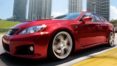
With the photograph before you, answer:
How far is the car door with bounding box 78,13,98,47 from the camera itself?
4.96 m

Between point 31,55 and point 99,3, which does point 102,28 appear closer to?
point 31,55

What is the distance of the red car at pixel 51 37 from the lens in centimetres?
409

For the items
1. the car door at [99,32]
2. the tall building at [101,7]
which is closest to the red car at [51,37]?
the car door at [99,32]

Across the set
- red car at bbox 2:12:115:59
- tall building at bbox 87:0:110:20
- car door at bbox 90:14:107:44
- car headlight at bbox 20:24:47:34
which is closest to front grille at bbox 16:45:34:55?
Result: red car at bbox 2:12:115:59

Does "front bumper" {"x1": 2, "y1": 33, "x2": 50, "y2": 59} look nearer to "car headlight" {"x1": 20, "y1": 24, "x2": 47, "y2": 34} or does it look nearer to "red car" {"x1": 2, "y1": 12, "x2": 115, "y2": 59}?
"red car" {"x1": 2, "y1": 12, "x2": 115, "y2": 59}

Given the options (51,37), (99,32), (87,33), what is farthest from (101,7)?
(51,37)

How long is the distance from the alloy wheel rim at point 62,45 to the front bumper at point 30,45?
354 mm

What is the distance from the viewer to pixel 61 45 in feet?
15.3

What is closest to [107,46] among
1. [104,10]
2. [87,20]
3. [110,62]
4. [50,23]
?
[87,20]

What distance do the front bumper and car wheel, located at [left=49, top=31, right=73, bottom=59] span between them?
0.77ft

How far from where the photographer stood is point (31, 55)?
13.6 ft

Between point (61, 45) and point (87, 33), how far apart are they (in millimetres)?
834

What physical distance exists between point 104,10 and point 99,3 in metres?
2.61

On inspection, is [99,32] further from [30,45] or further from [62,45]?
[30,45]
